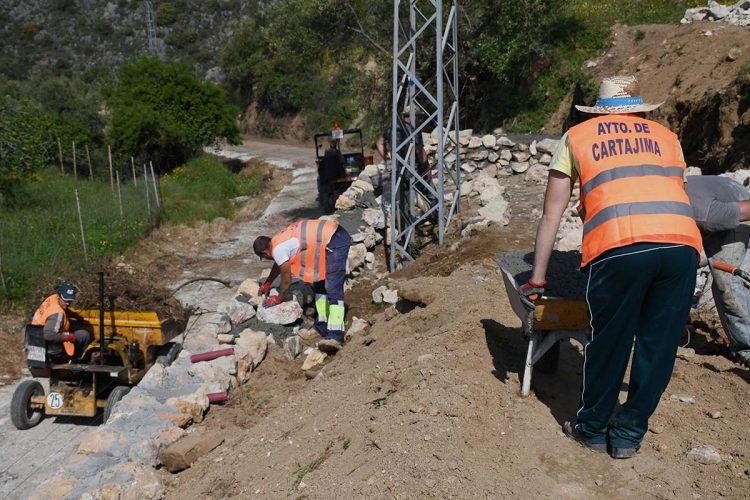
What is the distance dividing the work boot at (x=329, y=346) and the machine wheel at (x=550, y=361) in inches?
117

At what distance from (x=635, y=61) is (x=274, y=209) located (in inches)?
398

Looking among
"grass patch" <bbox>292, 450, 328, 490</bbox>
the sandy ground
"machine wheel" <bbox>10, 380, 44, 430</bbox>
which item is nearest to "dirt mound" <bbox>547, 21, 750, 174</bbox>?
the sandy ground

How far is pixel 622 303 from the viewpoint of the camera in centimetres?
292

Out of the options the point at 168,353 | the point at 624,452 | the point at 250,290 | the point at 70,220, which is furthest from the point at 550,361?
the point at 70,220

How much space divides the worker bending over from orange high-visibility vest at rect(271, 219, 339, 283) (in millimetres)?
3846

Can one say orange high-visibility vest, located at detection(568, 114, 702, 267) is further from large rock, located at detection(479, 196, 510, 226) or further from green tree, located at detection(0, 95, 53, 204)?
green tree, located at detection(0, 95, 53, 204)

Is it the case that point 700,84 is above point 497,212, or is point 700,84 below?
above

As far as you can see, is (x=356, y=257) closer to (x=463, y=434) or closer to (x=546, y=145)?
(x=546, y=145)

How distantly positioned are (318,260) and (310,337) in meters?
1.06

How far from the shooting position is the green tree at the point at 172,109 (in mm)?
22656

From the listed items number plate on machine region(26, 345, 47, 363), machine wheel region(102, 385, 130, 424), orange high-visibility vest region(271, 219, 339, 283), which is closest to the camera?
machine wheel region(102, 385, 130, 424)

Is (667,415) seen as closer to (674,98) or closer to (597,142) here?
(597,142)

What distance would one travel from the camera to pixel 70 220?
1212 cm

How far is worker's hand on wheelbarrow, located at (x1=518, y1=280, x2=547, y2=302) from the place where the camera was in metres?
3.23
